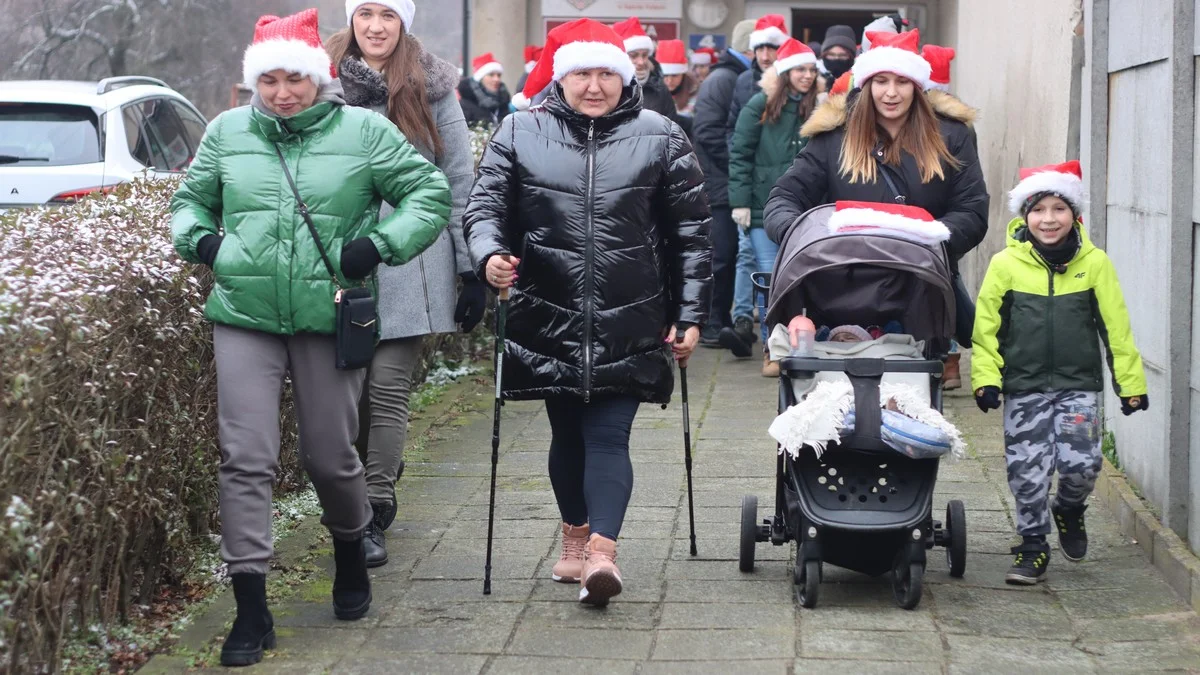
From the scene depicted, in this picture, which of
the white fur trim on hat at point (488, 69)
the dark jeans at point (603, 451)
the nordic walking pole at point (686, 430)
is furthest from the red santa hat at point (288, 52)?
the white fur trim on hat at point (488, 69)

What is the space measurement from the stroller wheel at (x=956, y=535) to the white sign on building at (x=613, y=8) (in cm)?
1198

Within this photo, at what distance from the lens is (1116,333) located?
546 cm

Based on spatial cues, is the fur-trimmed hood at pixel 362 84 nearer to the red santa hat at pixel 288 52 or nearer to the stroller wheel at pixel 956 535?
the red santa hat at pixel 288 52

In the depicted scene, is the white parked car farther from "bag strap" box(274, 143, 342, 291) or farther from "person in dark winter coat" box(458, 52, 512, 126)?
"bag strap" box(274, 143, 342, 291)

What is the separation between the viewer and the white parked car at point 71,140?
10367 mm

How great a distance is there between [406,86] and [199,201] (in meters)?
1.06

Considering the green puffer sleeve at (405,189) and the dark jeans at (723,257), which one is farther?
the dark jeans at (723,257)

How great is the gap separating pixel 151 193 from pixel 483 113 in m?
10.3

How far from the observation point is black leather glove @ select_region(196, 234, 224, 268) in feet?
15.8

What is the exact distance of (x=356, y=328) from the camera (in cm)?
482

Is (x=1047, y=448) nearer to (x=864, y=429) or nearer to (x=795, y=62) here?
(x=864, y=429)

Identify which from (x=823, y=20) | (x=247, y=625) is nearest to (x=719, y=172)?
(x=247, y=625)

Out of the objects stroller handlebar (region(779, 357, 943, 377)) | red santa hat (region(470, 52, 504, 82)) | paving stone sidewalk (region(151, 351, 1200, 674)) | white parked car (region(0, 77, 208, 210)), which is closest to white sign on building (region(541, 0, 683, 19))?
red santa hat (region(470, 52, 504, 82))

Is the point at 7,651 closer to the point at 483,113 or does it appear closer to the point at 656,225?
the point at 656,225
